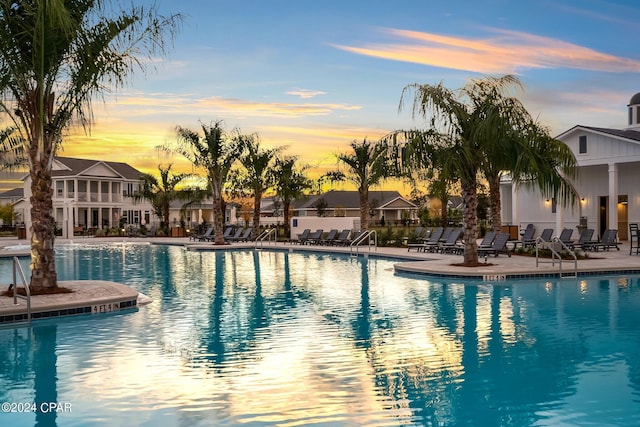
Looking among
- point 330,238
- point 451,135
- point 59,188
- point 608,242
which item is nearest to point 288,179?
point 330,238

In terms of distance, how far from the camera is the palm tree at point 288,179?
4050cm

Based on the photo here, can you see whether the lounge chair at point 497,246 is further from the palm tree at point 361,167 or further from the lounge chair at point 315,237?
the palm tree at point 361,167

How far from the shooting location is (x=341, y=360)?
26.6 feet

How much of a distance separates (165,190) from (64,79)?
122 ft

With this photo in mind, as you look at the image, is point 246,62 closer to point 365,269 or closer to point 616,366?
point 365,269

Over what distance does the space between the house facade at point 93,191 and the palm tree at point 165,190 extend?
716 centimetres

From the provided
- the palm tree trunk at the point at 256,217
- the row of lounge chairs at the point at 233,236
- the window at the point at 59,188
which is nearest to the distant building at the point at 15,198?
the window at the point at 59,188

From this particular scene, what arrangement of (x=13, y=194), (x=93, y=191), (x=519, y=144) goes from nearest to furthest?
(x=519, y=144) → (x=93, y=191) → (x=13, y=194)

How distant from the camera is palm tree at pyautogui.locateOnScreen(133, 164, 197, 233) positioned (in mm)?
48366

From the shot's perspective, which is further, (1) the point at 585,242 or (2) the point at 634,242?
(2) the point at 634,242

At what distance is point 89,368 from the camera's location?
7.82 m

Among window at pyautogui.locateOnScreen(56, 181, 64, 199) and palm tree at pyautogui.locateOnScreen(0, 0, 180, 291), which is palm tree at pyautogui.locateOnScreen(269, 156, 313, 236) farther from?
window at pyautogui.locateOnScreen(56, 181, 64, 199)

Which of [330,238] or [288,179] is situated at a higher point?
[288,179]

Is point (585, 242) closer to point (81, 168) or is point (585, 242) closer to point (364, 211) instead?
point (364, 211)
